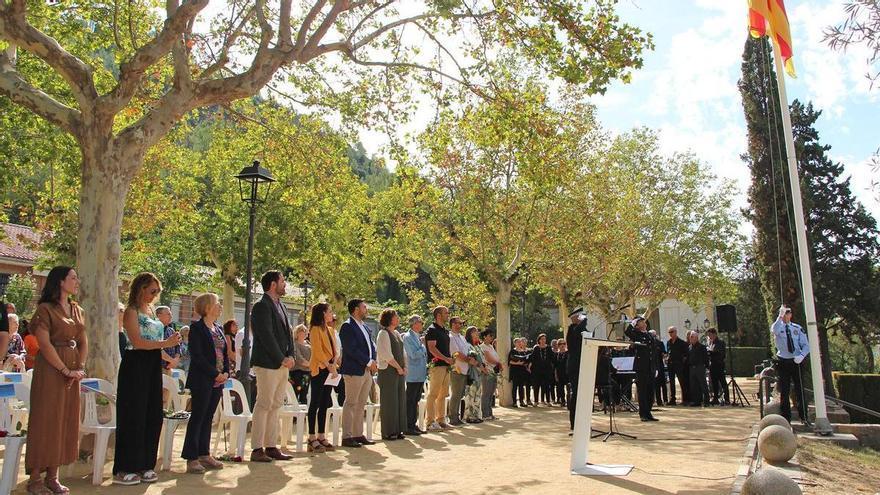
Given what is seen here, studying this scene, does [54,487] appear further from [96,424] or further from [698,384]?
[698,384]

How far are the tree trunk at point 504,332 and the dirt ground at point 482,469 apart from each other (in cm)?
699

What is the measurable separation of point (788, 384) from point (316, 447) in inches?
324

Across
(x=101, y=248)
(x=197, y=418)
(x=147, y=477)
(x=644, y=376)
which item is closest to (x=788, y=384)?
(x=644, y=376)

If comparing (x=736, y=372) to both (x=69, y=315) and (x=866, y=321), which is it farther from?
(x=69, y=315)

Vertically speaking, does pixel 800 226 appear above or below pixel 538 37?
below

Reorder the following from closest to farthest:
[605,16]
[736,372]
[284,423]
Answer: [284,423], [605,16], [736,372]

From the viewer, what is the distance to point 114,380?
7570 millimetres

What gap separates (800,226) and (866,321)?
27.5 metres

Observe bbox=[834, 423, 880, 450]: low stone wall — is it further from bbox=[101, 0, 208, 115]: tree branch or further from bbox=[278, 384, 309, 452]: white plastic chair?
bbox=[101, 0, 208, 115]: tree branch

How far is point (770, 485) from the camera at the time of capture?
4.77 metres

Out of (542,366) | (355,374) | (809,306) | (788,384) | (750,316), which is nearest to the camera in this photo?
(355,374)

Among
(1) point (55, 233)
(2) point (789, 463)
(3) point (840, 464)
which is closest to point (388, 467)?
(2) point (789, 463)

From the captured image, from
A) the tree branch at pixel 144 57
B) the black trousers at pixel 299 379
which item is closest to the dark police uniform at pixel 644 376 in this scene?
the black trousers at pixel 299 379

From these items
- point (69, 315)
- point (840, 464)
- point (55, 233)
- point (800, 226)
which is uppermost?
point (55, 233)
